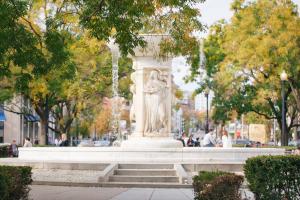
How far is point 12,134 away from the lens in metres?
66.8

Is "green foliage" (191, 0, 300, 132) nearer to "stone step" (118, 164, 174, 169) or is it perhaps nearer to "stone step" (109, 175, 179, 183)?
"stone step" (118, 164, 174, 169)

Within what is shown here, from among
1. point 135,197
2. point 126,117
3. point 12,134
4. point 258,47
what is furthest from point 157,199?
point 126,117

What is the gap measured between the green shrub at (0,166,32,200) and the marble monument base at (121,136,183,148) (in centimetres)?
1292

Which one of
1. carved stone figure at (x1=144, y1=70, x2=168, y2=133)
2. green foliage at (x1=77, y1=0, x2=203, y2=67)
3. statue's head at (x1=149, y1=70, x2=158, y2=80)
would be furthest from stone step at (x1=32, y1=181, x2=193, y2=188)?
statue's head at (x1=149, y1=70, x2=158, y2=80)

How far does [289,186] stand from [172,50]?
512 centimetres

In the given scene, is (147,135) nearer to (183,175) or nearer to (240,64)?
(183,175)

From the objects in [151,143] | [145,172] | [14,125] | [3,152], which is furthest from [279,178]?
[14,125]

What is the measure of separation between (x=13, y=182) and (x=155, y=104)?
14659mm

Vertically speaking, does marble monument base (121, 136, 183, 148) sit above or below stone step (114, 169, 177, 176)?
above

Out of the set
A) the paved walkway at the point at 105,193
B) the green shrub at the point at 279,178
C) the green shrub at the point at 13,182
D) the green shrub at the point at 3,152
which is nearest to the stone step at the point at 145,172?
the paved walkway at the point at 105,193

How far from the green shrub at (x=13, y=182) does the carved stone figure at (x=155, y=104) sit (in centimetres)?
1344

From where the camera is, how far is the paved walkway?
1602cm

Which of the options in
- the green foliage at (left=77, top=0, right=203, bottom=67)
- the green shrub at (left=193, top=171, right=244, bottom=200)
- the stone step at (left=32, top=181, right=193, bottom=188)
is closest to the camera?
the green shrub at (left=193, top=171, right=244, bottom=200)

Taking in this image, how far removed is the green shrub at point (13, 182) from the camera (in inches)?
430
